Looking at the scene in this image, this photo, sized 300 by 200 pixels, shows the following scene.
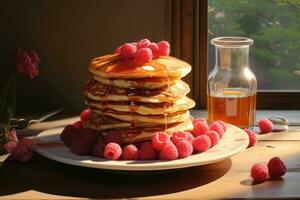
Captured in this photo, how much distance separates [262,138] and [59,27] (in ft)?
2.05

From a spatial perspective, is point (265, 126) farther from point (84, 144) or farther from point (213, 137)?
point (84, 144)

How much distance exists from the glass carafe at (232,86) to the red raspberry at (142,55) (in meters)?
0.34

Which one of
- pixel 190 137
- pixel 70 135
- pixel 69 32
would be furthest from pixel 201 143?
pixel 69 32

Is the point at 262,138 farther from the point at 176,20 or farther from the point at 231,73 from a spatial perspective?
the point at 176,20

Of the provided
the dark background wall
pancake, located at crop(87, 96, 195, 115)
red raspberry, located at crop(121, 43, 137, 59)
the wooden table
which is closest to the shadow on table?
the wooden table

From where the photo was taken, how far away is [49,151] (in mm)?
1282

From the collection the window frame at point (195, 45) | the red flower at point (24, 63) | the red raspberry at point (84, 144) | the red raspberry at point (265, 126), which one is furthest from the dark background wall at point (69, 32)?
the red raspberry at point (84, 144)

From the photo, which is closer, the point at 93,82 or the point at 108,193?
the point at 108,193

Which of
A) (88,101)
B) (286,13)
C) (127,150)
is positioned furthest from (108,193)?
(286,13)

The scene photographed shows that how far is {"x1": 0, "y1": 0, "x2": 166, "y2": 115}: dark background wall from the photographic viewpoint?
1.81m

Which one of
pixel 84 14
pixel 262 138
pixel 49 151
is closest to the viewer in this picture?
pixel 49 151

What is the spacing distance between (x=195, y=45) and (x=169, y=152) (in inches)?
27.4

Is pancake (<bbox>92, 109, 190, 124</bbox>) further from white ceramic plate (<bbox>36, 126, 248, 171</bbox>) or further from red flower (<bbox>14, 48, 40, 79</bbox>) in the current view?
red flower (<bbox>14, 48, 40, 79</bbox>)

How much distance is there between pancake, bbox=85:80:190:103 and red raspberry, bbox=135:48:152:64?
56 mm
